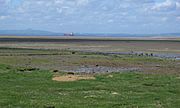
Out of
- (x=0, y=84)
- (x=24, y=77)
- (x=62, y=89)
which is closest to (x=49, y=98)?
(x=62, y=89)

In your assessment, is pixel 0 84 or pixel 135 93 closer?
pixel 135 93

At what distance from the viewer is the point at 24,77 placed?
29.7 m

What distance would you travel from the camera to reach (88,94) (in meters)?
21.0

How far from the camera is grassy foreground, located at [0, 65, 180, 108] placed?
58.5 feet

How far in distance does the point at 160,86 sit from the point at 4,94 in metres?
10.2

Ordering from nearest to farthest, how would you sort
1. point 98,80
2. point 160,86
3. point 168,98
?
1. point 168,98
2. point 160,86
3. point 98,80

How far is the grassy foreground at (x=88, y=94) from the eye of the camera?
58.5 ft

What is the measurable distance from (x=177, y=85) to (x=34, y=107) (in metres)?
11.8

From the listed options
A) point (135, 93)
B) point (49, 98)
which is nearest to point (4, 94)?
point (49, 98)

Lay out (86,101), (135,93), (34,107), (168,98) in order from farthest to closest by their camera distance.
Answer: (135,93) < (168,98) < (86,101) < (34,107)

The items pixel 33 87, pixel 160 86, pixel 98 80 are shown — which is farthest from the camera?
pixel 98 80

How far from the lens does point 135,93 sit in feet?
71.6

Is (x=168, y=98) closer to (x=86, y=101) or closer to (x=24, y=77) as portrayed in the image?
(x=86, y=101)

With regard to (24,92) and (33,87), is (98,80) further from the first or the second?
(24,92)
